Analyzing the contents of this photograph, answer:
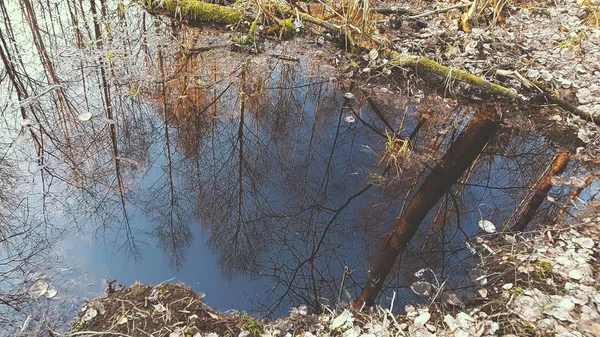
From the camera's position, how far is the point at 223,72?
11.3 ft

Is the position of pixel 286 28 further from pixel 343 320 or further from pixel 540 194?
pixel 343 320

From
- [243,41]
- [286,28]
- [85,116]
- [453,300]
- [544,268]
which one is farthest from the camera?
[286,28]

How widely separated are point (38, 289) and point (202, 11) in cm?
339

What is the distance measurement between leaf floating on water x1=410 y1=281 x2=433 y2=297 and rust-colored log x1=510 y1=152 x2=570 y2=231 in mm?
806

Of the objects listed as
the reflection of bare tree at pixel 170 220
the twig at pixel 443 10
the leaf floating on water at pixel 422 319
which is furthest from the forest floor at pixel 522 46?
the reflection of bare tree at pixel 170 220

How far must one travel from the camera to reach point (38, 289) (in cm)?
172

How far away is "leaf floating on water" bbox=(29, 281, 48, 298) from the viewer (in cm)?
171

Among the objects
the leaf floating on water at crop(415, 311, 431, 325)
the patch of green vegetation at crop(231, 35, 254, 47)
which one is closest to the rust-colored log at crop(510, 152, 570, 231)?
the leaf floating on water at crop(415, 311, 431, 325)

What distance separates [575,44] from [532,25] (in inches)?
33.7

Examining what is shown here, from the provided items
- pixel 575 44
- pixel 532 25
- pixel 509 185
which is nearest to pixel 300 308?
pixel 509 185

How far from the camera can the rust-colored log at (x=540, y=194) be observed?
235cm

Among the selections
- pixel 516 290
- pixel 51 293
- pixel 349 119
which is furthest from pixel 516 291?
pixel 51 293

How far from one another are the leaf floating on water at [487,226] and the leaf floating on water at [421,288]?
640 mm

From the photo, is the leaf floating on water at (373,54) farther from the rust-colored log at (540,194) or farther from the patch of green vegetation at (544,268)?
the patch of green vegetation at (544,268)
